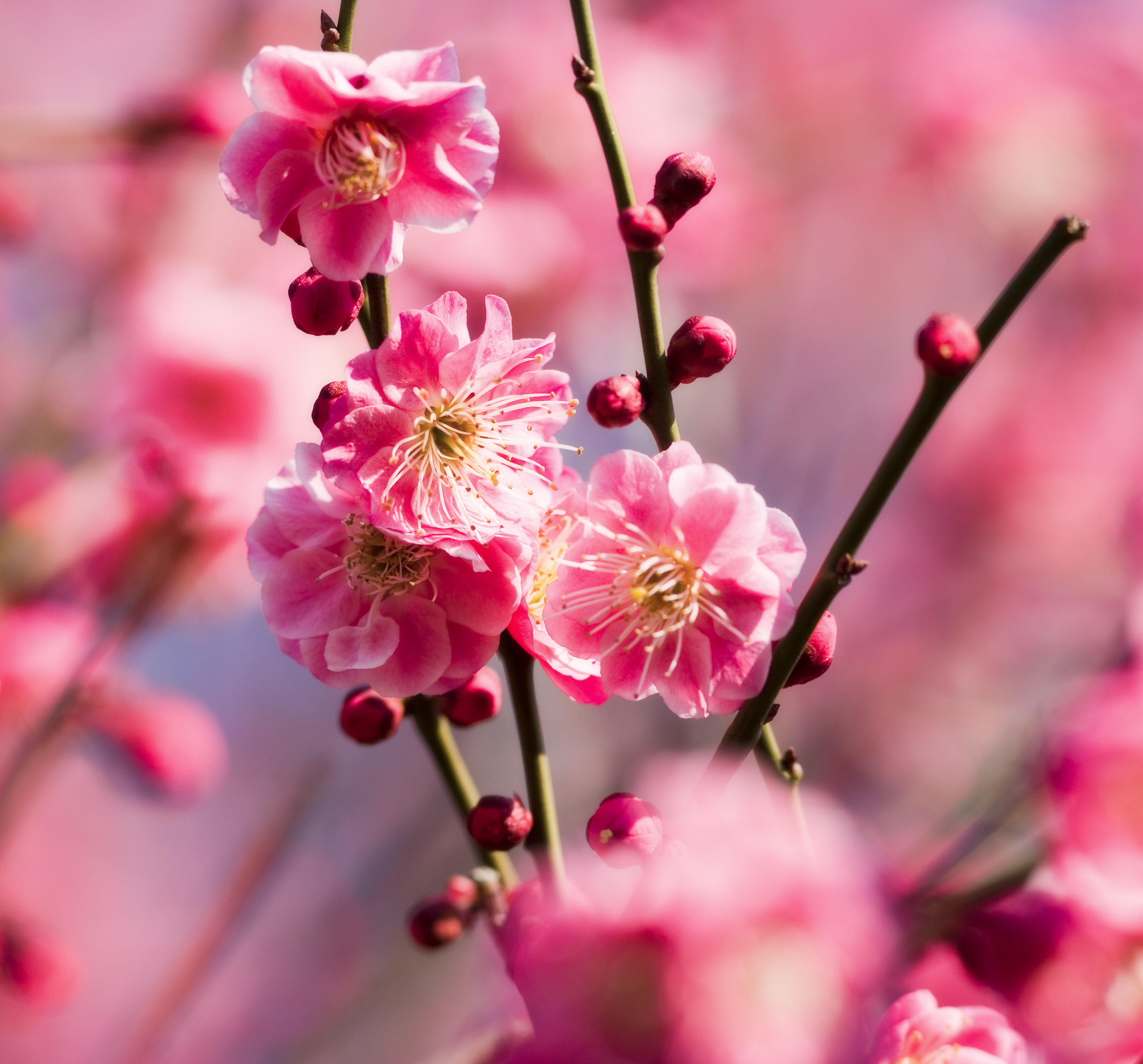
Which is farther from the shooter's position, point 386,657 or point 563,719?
point 563,719

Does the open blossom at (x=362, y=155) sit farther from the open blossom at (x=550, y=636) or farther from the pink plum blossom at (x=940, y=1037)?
the pink plum blossom at (x=940, y=1037)

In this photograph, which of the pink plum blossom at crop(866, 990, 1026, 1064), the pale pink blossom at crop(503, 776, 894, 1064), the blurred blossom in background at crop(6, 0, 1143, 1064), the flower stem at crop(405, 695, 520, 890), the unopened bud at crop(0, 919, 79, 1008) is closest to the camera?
the pale pink blossom at crop(503, 776, 894, 1064)

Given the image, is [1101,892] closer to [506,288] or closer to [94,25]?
[506,288]

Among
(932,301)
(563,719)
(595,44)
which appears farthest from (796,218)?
(595,44)

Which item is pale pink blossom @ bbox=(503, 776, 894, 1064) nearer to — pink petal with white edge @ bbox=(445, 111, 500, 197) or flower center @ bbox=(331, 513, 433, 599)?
flower center @ bbox=(331, 513, 433, 599)

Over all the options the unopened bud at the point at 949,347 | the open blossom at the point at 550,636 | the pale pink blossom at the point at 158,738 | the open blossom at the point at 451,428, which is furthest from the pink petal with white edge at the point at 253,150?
the pale pink blossom at the point at 158,738

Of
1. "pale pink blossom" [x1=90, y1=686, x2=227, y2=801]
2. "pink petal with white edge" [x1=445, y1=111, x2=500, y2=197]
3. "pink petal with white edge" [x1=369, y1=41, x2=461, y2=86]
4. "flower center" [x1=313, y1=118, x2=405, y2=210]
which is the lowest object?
"pale pink blossom" [x1=90, y1=686, x2=227, y2=801]

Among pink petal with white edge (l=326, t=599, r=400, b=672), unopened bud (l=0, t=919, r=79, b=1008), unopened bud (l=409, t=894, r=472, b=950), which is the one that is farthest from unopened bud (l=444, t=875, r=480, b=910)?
unopened bud (l=0, t=919, r=79, b=1008)
